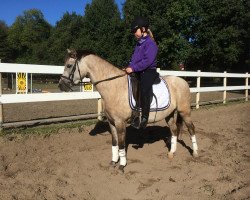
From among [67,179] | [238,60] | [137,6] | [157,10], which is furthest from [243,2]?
[67,179]

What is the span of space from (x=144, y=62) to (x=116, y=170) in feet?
6.40

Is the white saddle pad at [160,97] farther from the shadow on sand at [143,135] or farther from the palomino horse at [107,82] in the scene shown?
the shadow on sand at [143,135]

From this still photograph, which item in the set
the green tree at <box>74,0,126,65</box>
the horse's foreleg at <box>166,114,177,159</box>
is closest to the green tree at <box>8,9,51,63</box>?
the green tree at <box>74,0,126,65</box>

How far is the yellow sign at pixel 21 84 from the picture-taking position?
7.56m

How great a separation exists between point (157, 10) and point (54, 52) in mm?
26574

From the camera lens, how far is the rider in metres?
5.30

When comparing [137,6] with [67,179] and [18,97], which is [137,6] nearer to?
[18,97]

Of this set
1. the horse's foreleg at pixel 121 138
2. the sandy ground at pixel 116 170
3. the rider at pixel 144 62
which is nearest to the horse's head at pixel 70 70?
the rider at pixel 144 62

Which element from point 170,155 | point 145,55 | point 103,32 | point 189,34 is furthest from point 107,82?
point 103,32

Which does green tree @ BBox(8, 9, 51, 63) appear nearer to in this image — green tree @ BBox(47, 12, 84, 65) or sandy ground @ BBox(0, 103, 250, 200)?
green tree @ BBox(47, 12, 84, 65)

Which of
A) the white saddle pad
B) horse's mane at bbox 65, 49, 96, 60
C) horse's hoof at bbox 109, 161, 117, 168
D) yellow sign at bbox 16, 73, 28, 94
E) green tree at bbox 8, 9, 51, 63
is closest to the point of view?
horse's mane at bbox 65, 49, 96, 60

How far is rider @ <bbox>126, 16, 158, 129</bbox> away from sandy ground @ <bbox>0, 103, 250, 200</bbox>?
1.07 meters

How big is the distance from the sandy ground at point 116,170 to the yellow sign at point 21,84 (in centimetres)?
135

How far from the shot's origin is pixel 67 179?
4.87 meters
